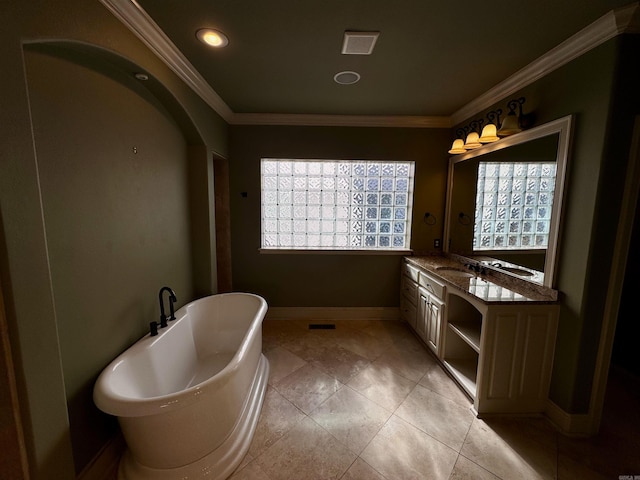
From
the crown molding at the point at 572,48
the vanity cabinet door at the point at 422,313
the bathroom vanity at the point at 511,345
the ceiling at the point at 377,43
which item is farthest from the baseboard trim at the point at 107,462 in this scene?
the crown molding at the point at 572,48

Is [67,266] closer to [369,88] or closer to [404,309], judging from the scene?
[369,88]

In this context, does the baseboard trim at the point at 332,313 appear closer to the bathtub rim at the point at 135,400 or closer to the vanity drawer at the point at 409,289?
the vanity drawer at the point at 409,289

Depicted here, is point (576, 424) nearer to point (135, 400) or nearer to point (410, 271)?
point (410, 271)

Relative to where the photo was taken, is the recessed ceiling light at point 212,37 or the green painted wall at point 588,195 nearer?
the green painted wall at point 588,195

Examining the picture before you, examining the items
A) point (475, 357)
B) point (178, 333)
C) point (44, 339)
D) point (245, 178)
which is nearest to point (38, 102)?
point (44, 339)

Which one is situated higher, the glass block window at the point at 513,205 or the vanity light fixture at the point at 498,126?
the vanity light fixture at the point at 498,126

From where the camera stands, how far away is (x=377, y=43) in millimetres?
1656

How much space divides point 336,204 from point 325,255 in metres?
0.69

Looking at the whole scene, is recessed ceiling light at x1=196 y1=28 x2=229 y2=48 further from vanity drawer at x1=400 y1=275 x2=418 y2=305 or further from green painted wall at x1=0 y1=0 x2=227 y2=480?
vanity drawer at x1=400 y1=275 x2=418 y2=305

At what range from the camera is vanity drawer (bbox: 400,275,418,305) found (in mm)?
2846

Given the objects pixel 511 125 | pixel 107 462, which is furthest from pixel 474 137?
pixel 107 462

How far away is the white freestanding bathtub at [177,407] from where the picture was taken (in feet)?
3.91

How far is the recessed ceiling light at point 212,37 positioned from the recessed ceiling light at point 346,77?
34.6 inches

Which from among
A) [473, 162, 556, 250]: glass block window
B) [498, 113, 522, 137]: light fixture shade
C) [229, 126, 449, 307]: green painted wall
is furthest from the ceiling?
[473, 162, 556, 250]: glass block window
